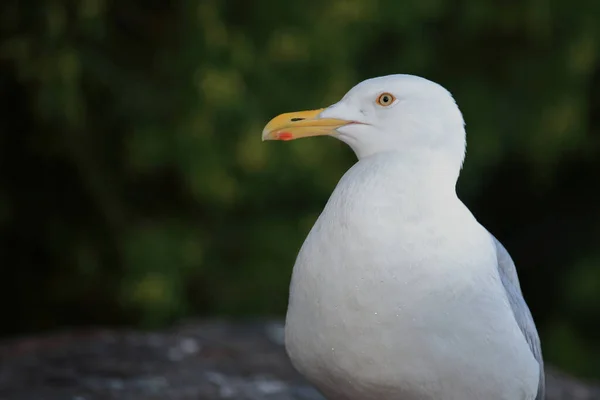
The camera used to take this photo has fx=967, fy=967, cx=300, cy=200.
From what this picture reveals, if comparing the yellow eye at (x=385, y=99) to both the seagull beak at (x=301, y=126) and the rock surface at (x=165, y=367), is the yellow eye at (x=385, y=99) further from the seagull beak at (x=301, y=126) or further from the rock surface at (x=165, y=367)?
the rock surface at (x=165, y=367)

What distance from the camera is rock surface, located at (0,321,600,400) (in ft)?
10.1

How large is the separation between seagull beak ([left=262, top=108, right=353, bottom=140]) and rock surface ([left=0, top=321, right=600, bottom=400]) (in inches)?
45.7

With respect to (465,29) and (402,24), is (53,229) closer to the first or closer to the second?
(402,24)

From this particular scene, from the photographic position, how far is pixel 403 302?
1935mm

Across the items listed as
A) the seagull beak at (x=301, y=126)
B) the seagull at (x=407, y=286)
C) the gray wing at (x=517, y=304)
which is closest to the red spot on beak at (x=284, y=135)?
the seagull beak at (x=301, y=126)

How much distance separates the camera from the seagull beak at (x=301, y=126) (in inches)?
84.7

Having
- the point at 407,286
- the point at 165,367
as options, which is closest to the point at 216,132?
the point at 165,367

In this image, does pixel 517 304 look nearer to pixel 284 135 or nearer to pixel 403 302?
pixel 403 302

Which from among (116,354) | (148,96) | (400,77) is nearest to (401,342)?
(400,77)

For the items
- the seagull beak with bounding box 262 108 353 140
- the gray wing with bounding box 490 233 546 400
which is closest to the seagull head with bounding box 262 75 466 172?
the seagull beak with bounding box 262 108 353 140

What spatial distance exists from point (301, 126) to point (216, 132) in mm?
2174

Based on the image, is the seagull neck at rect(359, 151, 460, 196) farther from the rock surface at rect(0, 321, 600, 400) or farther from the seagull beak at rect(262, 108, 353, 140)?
the rock surface at rect(0, 321, 600, 400)

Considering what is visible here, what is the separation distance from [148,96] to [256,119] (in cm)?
54

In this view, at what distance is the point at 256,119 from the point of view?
166 inches
